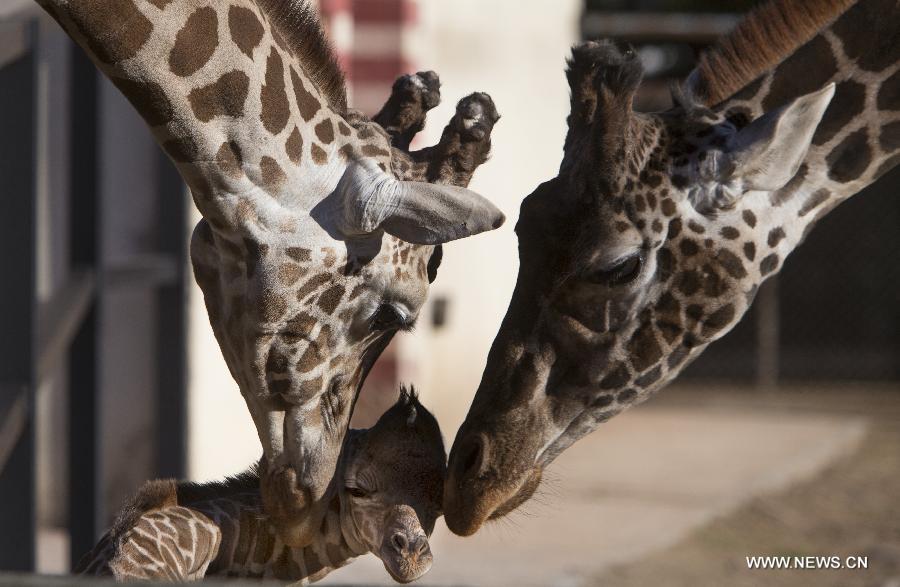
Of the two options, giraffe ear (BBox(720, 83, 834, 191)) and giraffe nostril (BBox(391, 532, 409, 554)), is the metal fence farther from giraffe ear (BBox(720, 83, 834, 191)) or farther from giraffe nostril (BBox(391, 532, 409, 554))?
giraffe ear (BBox(720, 83, 834, 191))

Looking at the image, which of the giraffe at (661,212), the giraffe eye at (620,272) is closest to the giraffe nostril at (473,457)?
the giraffe at (661,212)

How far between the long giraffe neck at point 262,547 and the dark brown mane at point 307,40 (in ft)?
3.11

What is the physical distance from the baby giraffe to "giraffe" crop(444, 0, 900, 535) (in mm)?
103

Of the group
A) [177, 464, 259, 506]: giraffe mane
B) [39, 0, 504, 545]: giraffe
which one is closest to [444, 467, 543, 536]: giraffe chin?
[39, 0, 504, 545]: giraffe

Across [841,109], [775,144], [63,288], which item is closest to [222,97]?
[775,144]

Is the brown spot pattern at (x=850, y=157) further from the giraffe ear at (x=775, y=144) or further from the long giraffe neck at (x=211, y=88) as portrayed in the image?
the long giraffe neck at (x=211, y=88)

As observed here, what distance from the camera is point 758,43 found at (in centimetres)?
328

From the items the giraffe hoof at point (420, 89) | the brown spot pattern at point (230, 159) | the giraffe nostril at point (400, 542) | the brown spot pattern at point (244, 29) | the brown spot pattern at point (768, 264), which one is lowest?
the giraffe nostril at point (400, 542)

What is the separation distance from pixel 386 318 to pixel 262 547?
0.60 metres

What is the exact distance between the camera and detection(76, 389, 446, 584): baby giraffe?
2.76 metres

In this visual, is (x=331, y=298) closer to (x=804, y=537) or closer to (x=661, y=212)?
(x=661, y=212)

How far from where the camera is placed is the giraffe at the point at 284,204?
2.78 meters

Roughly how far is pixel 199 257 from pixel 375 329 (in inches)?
16.7

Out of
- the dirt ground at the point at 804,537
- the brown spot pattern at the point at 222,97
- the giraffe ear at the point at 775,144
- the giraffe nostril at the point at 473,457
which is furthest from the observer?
the dirt ground at the point at 804,537
